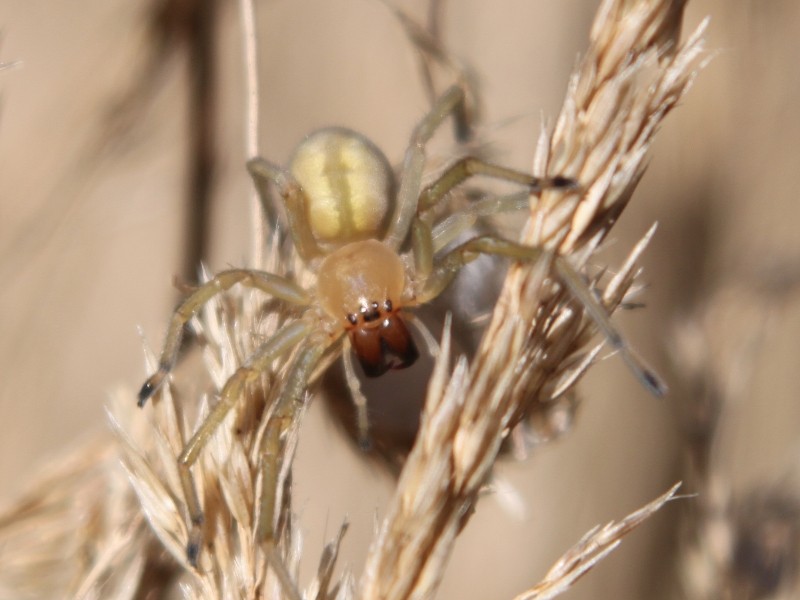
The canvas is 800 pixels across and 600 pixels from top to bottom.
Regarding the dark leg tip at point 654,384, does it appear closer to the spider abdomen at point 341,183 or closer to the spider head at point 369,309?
the spider head at point 369,309

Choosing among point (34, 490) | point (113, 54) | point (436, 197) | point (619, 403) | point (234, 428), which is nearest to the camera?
point (234, 428)

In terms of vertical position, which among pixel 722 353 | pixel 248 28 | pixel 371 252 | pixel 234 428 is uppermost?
pixel 248 28

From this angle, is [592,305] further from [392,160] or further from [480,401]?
[392,160]

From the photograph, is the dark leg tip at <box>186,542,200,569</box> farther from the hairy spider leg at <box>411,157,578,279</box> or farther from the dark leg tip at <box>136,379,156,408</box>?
the hairy spider leg at <box>411,157,578,279</box>

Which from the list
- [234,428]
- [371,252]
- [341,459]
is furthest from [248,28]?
[341,459]

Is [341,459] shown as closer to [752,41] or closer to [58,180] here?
[58,180]

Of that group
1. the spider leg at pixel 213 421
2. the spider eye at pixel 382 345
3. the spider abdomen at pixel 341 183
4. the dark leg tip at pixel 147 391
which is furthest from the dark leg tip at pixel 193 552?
the spider abdomen at pixel 341 183

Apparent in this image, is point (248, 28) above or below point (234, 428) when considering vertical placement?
above
